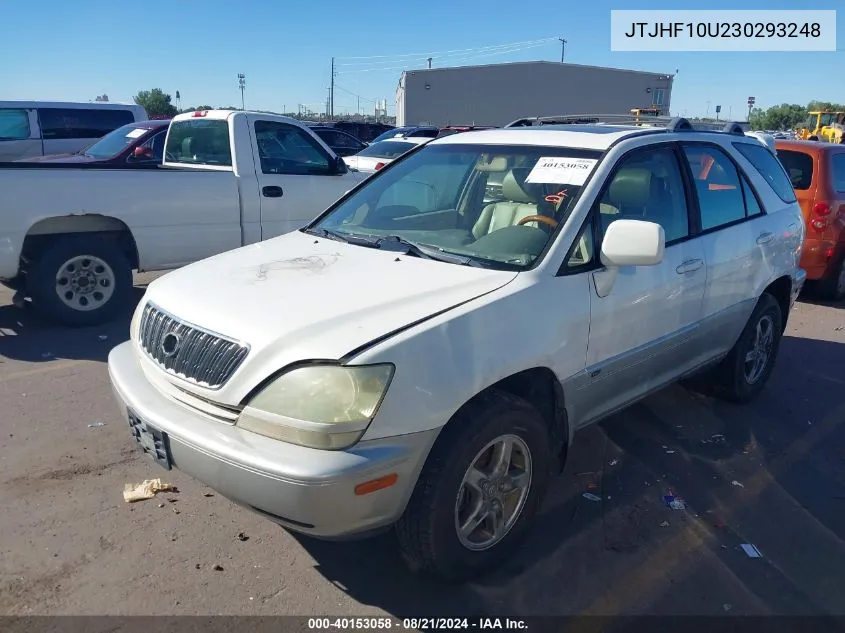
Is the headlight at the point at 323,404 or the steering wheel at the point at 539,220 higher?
the steering wheel at the point at 539,220

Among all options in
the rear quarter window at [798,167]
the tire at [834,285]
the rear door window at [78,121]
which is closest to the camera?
the rear quarter window at [798,167]

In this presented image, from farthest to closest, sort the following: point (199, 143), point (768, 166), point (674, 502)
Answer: point (199, 143) → point (768, 166) → point (674, 502)

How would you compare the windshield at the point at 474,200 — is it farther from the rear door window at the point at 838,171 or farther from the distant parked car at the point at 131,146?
the distant parked car at the point at 131,146

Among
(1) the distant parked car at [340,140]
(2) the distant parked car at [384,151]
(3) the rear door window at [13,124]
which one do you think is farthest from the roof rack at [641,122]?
(1) the distant parked car at [340,140]

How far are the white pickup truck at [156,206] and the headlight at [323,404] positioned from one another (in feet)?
14.4

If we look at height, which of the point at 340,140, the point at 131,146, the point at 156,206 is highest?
the point at 340,140

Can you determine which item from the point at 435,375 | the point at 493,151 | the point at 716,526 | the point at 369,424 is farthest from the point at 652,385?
the point at 369,424

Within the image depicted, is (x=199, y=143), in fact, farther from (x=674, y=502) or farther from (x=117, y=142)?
(x=674, y=502)

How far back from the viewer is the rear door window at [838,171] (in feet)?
25.2

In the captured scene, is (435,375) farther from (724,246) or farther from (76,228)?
(76,228)

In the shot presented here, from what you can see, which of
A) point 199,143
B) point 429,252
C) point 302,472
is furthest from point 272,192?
point 302,472

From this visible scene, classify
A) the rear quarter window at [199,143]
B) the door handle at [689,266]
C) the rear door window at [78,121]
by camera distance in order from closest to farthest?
the door handle at [689,266] → the rear quarter window at [199,143] → the rear door window at [78,121]

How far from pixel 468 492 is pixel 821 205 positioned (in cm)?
650

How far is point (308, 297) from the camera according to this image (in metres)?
2.80
